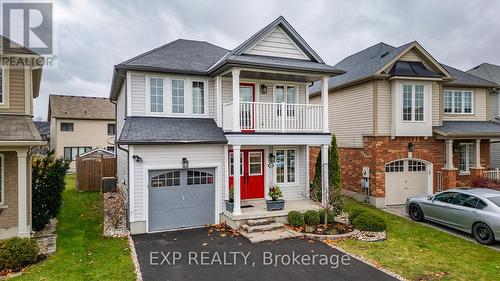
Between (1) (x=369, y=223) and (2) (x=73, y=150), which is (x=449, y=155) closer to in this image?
(1) (x=369, y=223)

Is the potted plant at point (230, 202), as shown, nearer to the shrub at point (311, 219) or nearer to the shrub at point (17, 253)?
the shrub at point (311, 219)

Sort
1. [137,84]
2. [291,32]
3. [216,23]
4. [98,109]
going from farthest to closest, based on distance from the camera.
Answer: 1. [98,109]
2. [216,23]
3. [291,32]
4. [137,84]

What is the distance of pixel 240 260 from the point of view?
799 cm

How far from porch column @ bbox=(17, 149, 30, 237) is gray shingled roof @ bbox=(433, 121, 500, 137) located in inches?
669

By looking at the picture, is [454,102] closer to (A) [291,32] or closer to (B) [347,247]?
(A) [291,32]

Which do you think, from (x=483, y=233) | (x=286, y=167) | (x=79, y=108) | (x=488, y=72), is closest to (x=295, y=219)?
(x=286, y=167)

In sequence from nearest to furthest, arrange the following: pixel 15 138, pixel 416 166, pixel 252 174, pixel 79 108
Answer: pixel 15 138, pixel 252 174, pixel 416 166, pixel 79 108

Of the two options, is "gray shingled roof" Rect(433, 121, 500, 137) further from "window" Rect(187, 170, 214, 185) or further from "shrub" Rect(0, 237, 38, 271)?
"shrub" Rect(0, 237, 38, 271)

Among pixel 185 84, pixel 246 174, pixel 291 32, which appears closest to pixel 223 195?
pixel 246 174

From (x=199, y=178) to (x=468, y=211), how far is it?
30.7 feet

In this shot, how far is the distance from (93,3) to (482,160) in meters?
20.8

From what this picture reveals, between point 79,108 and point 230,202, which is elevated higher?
point 79,108

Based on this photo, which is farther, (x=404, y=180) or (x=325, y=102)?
(x=404, y=180)

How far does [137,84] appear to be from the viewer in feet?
37.1
